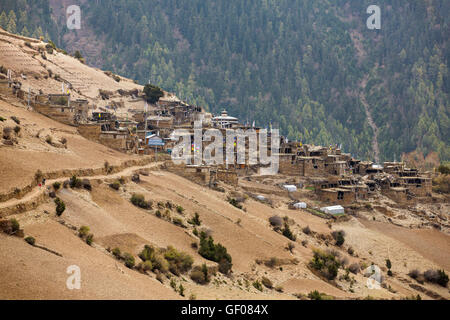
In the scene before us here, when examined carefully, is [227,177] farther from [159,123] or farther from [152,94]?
[152,94]

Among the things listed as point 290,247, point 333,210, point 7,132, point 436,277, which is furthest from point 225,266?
point 333,210

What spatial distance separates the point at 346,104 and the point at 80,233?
154m

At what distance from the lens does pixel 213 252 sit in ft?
93.0

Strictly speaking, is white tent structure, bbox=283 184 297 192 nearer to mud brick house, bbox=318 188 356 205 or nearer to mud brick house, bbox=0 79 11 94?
mud brick house, bbox=318 188 356 205

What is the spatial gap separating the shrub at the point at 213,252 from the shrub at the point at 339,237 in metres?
17.0

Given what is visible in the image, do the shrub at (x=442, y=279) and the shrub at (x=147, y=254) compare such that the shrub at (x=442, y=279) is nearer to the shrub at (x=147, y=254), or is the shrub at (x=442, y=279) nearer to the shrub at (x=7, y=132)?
the shrub at (x=147, y=254)

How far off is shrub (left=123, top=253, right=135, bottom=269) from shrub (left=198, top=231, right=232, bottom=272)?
17.9 feet

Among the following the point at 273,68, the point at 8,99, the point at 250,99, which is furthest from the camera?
the point at 273,68

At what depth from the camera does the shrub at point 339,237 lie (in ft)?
145

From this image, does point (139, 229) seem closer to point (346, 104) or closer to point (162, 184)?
point (162, 184)

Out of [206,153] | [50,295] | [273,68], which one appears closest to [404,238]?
[206,153]

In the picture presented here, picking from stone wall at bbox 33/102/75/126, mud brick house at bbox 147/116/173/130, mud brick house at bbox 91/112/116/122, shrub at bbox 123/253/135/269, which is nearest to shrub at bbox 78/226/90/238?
shrub at bbox 123/253/135/269

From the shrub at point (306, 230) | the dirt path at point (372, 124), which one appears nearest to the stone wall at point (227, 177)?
the shrub at point (306, 230)

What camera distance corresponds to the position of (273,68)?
599 feet
